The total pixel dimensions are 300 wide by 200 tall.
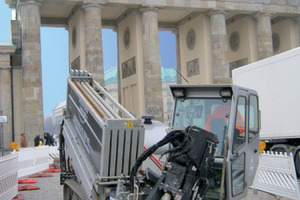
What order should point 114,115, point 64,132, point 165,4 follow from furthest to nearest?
1. point 165,4
2. point 64,132
3. point 114,115

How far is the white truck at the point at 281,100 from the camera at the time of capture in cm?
1236

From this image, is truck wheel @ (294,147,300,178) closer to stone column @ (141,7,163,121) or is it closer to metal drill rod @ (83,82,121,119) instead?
metal drill rod @ (83,82,121,119)

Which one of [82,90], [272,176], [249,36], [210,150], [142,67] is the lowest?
[272,176]

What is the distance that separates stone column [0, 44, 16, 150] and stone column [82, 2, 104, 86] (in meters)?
5.51

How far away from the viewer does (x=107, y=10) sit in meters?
34.3

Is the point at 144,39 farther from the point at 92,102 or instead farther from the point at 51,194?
the point at 92,102

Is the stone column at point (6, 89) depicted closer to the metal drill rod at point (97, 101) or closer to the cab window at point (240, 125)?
the metal drill rod at point (97, 101)

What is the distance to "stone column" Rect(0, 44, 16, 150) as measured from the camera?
29828 mm

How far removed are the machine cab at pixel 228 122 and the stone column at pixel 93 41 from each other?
23.8 m

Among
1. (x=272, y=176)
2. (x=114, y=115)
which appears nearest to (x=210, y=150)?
(x=114, y=115)

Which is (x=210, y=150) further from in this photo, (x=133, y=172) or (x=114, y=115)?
(x=114, y=115)

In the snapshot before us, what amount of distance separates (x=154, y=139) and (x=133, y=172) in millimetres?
2643

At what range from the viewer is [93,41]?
29641 millimetres

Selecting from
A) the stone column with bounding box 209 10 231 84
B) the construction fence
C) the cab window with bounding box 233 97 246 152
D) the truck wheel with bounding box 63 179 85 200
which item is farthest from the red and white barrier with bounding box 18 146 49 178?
the stone column with bounding box 209 10 231 84
